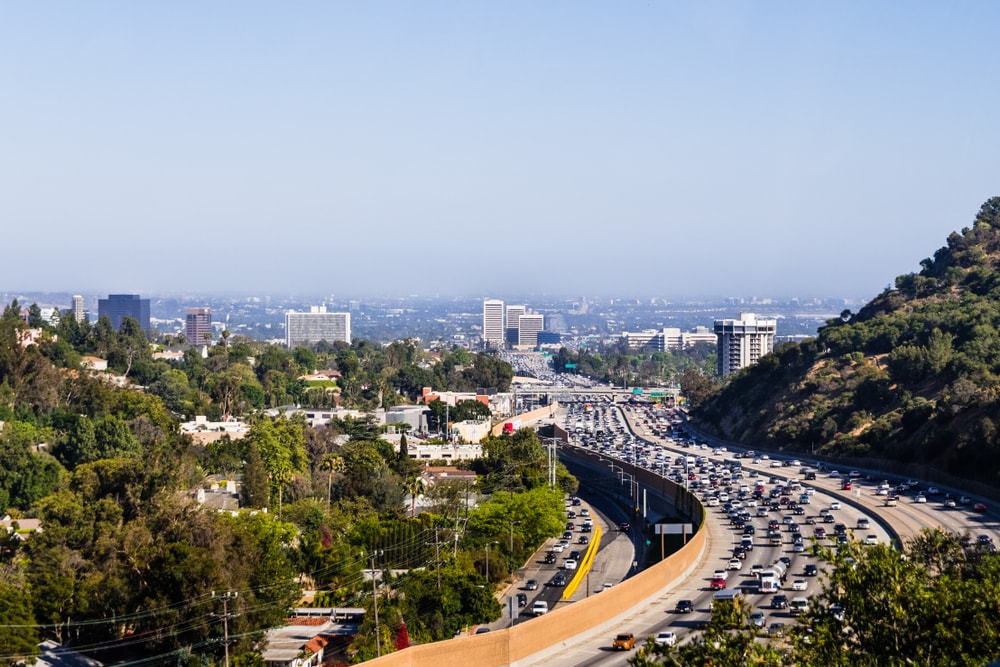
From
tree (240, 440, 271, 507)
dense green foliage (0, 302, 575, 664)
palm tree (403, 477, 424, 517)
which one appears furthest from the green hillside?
tree (240, 440, 271, 507)

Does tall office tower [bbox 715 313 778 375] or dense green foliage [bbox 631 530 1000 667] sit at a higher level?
dense green foliage [bbox 631 530 1000 667]

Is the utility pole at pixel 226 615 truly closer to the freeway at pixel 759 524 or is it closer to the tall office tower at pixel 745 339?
the freeway at pixel 759 524

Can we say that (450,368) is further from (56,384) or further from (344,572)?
(344,572)

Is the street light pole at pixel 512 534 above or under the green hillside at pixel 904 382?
under

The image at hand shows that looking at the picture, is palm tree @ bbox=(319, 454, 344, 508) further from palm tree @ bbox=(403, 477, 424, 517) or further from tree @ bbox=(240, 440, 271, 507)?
tree @ bbox=(240, 440, 271, 507)

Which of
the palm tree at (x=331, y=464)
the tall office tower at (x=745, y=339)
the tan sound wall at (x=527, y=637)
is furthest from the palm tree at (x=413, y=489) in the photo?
the tall office tower at (x=745, y=339)

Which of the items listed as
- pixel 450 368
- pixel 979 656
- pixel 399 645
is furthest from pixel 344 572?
pixel 450 368
